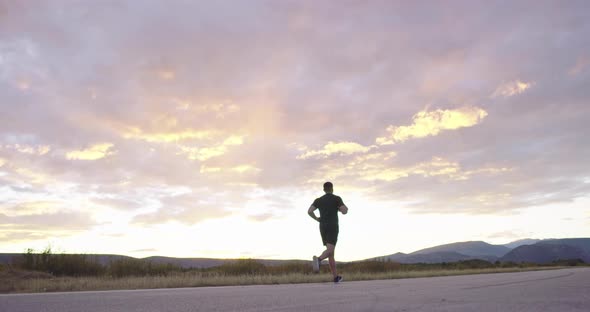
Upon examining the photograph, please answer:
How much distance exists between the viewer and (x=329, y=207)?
11297 mm

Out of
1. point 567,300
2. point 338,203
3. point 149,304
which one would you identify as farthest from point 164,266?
point 567,300

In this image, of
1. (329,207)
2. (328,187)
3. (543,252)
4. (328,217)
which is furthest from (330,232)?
(543,252)

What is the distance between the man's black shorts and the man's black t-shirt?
0.07 meters

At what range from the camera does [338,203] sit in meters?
11.4

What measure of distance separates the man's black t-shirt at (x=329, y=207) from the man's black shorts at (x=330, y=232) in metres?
0.07

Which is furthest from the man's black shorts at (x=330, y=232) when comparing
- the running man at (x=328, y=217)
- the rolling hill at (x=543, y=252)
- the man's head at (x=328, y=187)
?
the rolling hill at (x=543, y=252)

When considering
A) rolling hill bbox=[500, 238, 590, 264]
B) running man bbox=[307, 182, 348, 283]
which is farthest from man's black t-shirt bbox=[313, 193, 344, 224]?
rolling hill bbox=[500, 238, 590, 264]

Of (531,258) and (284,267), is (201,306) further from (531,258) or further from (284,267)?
(531,258)

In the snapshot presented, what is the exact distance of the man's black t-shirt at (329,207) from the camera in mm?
11281

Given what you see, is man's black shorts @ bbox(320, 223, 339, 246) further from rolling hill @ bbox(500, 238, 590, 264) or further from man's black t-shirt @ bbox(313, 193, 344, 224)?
rolling hill @ bbox(500, 238, 590, 264)

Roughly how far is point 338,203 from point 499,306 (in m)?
6.97

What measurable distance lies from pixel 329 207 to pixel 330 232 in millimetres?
556

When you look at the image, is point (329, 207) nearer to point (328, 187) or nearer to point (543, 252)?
point (328, 187)

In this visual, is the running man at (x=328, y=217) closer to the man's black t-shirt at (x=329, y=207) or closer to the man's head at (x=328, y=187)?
the man's black t-shirt at (x=329, y=207)
